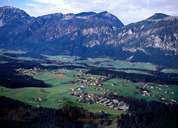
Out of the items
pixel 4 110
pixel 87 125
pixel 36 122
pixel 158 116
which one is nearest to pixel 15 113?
pixel 4 110

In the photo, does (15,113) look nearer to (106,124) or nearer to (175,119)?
(106,124)

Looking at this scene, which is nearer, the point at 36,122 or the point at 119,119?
the point at 36,122

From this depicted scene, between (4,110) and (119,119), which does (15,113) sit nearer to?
(4,110)

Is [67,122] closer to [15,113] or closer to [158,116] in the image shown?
[15,113]

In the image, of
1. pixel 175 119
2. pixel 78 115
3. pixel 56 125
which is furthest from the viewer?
pixel 78 115

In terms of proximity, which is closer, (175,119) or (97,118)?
(175,119)

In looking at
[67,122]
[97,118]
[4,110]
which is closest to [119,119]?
[97,118]

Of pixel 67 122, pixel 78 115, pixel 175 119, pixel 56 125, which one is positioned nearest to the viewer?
pixel 175 119

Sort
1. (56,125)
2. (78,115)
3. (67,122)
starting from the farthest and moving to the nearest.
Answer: (78,115) → (67,122) → (56,125)

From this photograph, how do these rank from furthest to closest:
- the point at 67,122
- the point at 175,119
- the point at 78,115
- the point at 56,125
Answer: the point at 78,115 → the point at 67,122 → the point at 56,125 → the point at 175,119
